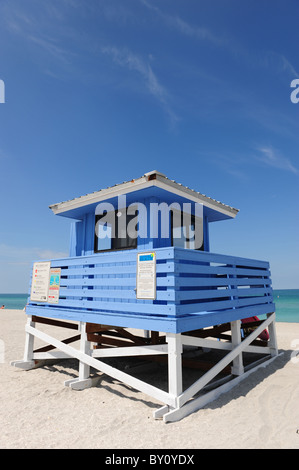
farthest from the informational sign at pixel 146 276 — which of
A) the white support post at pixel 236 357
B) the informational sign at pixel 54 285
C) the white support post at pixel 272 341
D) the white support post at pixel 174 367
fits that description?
the white support post at pixel 272 341

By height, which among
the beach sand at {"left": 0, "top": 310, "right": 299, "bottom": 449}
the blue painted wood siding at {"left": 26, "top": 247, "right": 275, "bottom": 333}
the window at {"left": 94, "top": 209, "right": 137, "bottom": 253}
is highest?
the window at {"left": 94, "top": 209, "right": 137, "bottom": 253}

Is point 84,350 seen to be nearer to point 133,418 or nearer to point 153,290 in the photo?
point 133,418

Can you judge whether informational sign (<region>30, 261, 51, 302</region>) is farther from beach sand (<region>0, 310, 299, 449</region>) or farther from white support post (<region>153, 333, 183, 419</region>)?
white support post (<region>153, 333, 183, 419</region>)

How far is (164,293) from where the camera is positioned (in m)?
5.16

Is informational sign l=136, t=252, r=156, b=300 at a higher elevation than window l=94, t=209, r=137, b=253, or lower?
lower

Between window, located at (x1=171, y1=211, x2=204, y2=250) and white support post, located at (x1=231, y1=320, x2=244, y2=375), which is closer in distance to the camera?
white support post, located at (x1=231, y1=320, x2=244, y2=375)

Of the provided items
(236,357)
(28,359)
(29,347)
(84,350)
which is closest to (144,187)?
(84,350)

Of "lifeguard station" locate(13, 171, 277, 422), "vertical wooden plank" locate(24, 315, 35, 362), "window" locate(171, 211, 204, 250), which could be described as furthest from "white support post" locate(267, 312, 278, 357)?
"vertical wooden plank" locate(24, 315, 35, 362)

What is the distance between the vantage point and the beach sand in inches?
159

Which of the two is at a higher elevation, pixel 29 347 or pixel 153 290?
pixel 153 290

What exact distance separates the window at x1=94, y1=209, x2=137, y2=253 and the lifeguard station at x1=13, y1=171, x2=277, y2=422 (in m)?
0.03

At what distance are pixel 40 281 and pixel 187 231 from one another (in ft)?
16.1

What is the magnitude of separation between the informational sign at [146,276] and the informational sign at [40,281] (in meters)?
3.85
